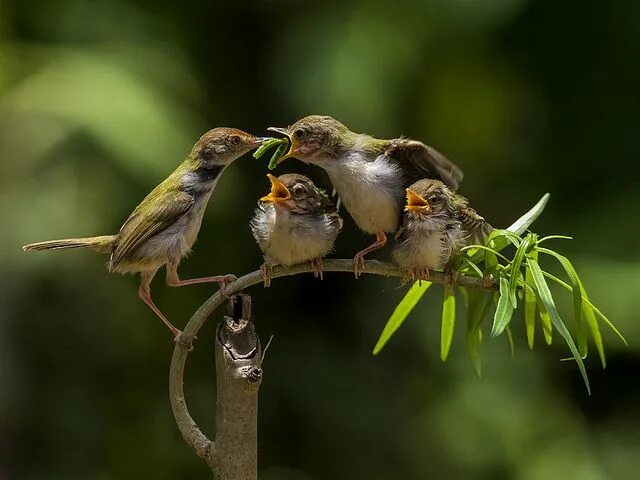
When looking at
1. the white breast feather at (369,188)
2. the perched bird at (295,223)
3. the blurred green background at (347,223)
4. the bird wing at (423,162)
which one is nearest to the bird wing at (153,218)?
the perched bird at (295,223)

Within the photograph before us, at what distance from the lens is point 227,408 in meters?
1.51

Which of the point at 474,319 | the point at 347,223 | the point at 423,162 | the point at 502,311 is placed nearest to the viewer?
the point at 502,311

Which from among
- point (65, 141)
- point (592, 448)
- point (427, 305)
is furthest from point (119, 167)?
point (592, 448)

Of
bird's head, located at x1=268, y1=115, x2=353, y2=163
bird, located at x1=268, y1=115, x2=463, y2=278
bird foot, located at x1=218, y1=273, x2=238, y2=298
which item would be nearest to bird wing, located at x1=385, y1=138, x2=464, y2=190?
bird, located at x1=268, y1=115, x2=463, y2=278

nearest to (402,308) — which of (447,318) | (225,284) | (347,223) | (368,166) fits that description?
(447,318)

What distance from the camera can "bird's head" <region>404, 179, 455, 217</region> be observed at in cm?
183

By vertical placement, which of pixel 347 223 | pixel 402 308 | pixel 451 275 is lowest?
pixel 347 223

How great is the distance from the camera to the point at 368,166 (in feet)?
6.72

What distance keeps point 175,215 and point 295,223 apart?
0.83ft

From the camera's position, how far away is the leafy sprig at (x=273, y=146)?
1725 millimetres

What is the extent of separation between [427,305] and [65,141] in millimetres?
1691

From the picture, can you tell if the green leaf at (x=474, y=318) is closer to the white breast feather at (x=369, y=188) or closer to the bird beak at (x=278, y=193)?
the white breast feather at (x=369, y=188)

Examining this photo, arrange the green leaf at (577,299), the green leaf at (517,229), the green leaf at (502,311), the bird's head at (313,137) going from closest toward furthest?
the green leaf at (502,311)
the green leaf at (577,299)
the green leaf at (517,229)
the bird's head at (313,137)

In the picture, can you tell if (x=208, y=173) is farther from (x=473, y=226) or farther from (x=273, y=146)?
(x=473, y=226)
